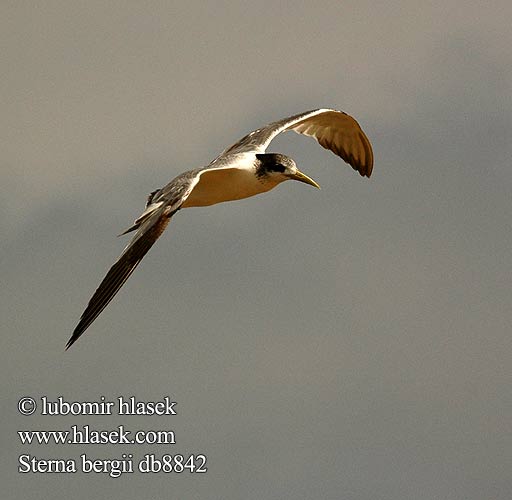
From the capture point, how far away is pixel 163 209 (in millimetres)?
18234

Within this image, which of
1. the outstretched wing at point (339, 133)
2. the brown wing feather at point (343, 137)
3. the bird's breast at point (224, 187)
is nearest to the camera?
the bird's breast at point (224, 187)

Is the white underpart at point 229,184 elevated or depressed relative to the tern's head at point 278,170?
depressed

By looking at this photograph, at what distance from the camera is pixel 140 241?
17516 millimetres

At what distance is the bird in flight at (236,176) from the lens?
1706 centimetres

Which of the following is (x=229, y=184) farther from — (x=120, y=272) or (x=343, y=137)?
(x=343, y=137)

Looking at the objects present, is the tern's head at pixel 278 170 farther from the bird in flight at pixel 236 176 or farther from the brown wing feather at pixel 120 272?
the brown wing feather at pixel 120 272

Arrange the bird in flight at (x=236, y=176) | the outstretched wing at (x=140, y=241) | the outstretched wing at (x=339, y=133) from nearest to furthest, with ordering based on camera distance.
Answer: the outstretched wing at (x=140, y=241) → the bird in flight at (x=236, y=176) → the outstretched wing at (x=339, y=133)

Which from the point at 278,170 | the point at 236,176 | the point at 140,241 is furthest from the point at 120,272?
the point at 278,170

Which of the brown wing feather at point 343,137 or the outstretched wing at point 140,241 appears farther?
the brown wing feather at point 343,137

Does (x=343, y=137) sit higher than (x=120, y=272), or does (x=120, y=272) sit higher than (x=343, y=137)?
(x=343, y=137)

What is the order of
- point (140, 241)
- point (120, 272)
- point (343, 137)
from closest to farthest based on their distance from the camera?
point (120, 272)
point (140, 241)
point (343, 137)

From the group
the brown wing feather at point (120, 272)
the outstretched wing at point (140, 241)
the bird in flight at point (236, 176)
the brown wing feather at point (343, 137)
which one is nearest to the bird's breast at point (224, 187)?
the bird in flight at point (236, 176)

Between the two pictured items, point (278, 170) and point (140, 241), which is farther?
point (278, 170)

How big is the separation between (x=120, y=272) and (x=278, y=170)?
532 centimetres
